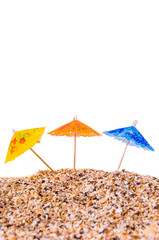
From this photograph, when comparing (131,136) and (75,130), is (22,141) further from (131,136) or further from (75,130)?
(131,136)

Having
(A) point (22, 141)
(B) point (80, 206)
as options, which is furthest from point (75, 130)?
(B) point (80, 206)

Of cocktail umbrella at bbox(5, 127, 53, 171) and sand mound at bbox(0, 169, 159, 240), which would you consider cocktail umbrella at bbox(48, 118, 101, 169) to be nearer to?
cocktail umbrella at bbox(5, 127, 53, 171)

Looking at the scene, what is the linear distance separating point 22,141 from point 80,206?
147 centimetres

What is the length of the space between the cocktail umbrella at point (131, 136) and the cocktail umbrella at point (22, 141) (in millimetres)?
1378

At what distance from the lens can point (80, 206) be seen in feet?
13.2

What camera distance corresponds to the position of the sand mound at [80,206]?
3377 millimetres

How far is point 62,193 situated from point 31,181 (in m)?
0.73

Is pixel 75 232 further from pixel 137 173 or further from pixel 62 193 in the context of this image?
pixel 137 173

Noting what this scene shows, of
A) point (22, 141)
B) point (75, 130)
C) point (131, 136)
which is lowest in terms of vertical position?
point (22, 141)

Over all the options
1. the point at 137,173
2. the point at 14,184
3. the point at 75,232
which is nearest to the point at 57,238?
the point at 75,232

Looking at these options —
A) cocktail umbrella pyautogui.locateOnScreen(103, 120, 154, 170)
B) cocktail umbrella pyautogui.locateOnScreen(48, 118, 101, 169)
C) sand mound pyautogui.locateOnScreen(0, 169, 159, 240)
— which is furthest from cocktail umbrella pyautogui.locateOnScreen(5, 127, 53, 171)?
cocktail umbrella pyautogui.locateOnScreen(103, 120, 154, 170)

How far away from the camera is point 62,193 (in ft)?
14.3

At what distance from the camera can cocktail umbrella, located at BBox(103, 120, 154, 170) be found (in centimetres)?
465

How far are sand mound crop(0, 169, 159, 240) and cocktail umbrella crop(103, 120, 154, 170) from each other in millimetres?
583
